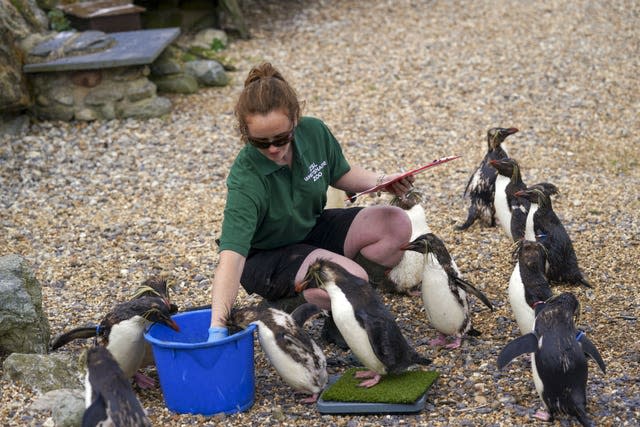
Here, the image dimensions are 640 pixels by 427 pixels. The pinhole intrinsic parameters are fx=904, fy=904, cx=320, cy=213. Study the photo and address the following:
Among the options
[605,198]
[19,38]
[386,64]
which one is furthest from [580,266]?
[19,38]

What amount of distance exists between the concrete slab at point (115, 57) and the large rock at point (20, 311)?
4181mm

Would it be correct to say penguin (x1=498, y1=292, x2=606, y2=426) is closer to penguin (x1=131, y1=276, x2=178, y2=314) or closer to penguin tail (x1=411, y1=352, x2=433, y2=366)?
penguin tail (x1=411, y1=352, x2=433, y2=366)

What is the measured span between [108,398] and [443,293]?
1.92m

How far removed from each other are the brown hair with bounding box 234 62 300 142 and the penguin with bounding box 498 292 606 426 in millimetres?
1533

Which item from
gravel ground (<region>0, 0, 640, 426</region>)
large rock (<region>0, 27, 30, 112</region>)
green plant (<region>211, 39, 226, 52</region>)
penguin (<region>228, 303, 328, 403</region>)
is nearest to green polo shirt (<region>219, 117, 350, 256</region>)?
penguin (<region>228, 303, 328, 403</region>)

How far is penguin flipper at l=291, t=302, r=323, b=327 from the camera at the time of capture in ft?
14.6

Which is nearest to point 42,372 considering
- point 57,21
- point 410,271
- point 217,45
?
point 410,271

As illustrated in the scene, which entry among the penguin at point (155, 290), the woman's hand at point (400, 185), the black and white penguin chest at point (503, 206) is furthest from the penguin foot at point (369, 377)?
the black and white penguin chest at point (503, 206)

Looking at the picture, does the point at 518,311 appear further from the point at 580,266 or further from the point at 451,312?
the point at 580,266

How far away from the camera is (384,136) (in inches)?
351

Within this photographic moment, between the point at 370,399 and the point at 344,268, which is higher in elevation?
the point at 344,268

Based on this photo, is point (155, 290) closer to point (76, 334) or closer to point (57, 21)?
point (76, 334)

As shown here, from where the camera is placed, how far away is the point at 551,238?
Answer: 5719 millimetres

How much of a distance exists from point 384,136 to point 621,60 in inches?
143
